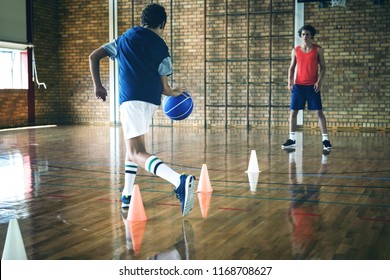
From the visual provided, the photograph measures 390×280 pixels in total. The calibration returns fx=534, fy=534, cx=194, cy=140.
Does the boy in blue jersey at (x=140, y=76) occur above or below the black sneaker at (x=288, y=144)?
above

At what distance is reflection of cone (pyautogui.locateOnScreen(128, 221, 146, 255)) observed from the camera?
2.87m

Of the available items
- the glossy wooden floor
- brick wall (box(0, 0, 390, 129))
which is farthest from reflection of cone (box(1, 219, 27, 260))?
brick wall (box(0, 0, 390, 129))

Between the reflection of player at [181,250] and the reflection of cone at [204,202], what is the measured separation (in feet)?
1.72

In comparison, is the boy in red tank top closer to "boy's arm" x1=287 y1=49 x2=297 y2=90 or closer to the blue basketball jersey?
"boy's arm" x1=287 y1=49 x2=297 y2=90

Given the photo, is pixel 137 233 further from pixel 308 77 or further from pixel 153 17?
pixel 308 77

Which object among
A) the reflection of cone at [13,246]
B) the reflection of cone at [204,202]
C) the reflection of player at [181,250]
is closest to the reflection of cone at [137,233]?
the reflection of player at [181,250]

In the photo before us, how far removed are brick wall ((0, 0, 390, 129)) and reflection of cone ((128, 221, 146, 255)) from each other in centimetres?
892

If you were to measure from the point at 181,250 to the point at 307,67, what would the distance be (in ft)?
17.6

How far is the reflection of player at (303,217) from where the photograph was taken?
9.18 ft

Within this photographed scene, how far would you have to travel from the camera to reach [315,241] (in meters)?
2.92

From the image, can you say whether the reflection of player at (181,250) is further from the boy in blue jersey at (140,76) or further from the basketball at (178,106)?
the basketball at (178,106)

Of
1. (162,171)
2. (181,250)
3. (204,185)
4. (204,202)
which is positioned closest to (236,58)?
(204,185)

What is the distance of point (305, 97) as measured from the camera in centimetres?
771

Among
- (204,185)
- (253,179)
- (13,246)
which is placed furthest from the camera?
(253,179)
